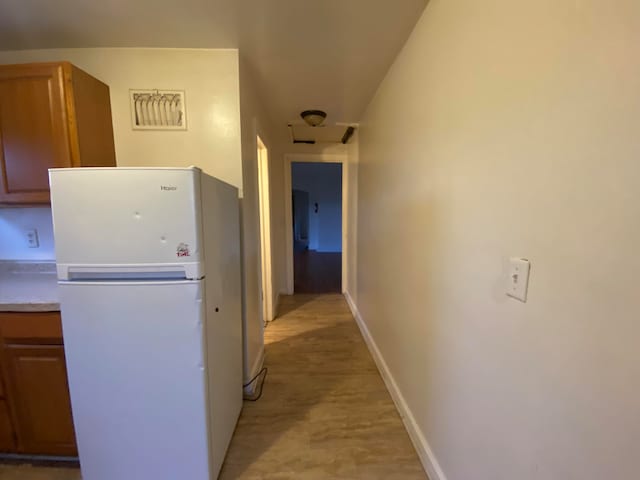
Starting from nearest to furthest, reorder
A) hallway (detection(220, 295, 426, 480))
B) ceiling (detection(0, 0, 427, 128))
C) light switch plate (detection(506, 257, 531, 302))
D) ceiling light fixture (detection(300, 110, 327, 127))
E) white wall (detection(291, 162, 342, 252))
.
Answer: light switch plate (detection(506, 257, 531, 302)), ceiling (detection(0, 0, 427, 128)), hallway (detection(220, 295, 426, 480)), ceiling light fixture (detection(300, 110, 327, 127)), white wall (detection(291, 162, 342, 252))

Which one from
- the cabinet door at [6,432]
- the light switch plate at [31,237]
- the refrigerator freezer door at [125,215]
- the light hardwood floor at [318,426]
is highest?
the refrigerator freezer door at [125,215]

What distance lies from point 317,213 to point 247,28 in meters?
6.98

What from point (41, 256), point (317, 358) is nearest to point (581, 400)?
point (317, 358)

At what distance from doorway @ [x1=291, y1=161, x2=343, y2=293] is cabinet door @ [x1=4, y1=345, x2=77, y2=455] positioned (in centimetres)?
517

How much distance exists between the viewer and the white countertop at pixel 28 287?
1384mm

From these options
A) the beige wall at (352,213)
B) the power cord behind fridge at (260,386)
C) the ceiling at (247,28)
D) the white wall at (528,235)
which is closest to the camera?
the white wall at (528,235)

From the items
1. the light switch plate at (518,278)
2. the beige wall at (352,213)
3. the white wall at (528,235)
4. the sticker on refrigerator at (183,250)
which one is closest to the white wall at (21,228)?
the sticker on refrigerator at (183,250)

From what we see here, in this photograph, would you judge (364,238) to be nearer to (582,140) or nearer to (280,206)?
(280,206)

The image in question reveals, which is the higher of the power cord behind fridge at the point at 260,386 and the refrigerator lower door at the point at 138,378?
the refrigerator lower door at the point at 138,378

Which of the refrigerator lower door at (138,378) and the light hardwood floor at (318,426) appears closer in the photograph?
the refrigerator lower door at (138,378)

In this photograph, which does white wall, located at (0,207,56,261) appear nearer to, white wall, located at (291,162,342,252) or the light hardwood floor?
the light hardwood floor

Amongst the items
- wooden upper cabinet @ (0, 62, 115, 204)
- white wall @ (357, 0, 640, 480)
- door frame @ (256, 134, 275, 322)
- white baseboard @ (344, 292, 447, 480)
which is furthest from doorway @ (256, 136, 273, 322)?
white wall @ (357, 0, 640, 480)

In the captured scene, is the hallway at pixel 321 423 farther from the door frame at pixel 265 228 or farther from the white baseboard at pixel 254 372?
the door frame at pixel 265 228

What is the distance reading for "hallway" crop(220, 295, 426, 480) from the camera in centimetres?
148
